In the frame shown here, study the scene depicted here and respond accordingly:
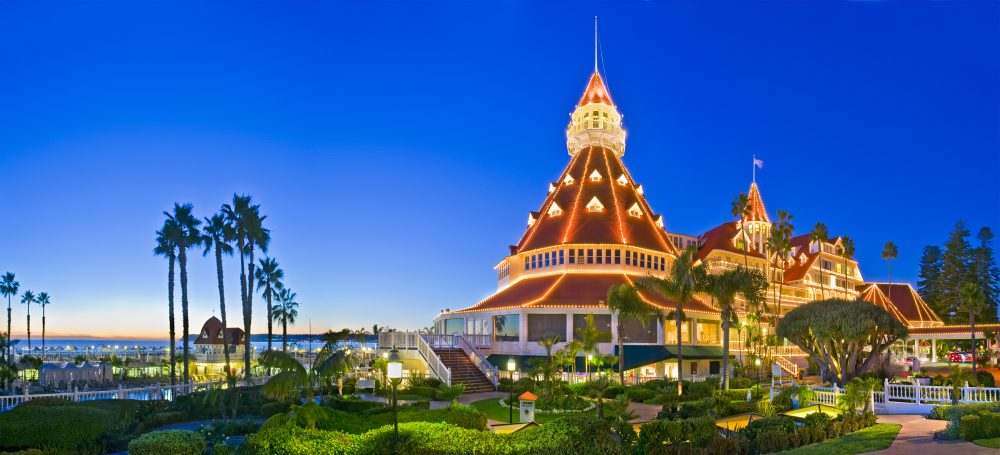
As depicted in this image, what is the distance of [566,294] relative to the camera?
4931cm

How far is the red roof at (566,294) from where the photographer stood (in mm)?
47938

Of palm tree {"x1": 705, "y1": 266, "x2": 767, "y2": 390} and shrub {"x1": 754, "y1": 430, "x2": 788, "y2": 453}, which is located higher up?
palm tree {"x1": 705, "y1": 266, "x2": 767, "y2": 390}

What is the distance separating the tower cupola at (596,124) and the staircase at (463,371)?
26544 millimetres

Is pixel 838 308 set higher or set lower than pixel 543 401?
higher

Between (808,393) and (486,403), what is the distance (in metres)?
13.7

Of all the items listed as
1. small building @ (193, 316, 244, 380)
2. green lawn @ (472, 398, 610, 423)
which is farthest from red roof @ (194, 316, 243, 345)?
green lawn @ (472, 398, 610, 423)

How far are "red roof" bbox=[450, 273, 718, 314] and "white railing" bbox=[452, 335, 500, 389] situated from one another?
4823 millimetres

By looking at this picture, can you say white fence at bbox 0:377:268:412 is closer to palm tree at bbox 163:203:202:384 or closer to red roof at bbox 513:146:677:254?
palm tree at bbox 163:203:202:384

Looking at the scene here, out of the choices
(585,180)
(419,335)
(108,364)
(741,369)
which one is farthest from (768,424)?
(108,364)

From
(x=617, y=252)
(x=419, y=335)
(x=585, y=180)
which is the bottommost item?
(x=419, y=335)

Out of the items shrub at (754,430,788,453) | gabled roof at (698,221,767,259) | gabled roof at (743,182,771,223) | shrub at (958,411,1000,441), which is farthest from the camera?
gabled roof at (743,182,771,223)

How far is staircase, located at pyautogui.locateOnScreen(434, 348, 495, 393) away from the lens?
39.6 metres

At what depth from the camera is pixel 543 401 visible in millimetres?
30969

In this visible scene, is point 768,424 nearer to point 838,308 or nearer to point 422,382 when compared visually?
point 838,308
